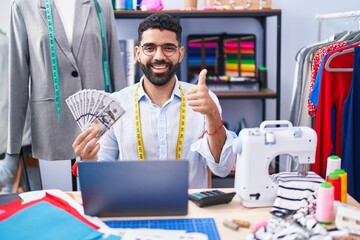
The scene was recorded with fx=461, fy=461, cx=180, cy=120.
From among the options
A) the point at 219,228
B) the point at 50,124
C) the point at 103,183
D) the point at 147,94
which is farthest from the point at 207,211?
the point at 50,124

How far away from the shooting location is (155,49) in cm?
197

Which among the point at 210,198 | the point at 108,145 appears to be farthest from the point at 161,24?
the point at 210,198

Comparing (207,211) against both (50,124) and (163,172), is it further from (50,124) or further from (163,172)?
(50,124)

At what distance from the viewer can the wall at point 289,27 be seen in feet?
11.4

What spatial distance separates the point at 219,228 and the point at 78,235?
42cm

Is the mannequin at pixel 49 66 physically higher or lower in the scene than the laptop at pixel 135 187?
higher

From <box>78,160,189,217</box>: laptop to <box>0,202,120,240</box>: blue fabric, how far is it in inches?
3.7

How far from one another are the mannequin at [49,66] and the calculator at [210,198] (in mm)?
1114

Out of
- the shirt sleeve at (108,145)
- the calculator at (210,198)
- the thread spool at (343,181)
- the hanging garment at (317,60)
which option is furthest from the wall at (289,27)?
the thread spool at (343,181)

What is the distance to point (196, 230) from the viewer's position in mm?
1370

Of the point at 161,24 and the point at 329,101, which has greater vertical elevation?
the point at 161,24

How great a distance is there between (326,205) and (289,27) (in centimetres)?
242

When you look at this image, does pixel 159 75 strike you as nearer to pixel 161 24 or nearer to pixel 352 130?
pixel 161 24

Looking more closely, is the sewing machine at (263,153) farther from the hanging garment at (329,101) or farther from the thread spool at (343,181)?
the hanging garment at (329,101)
